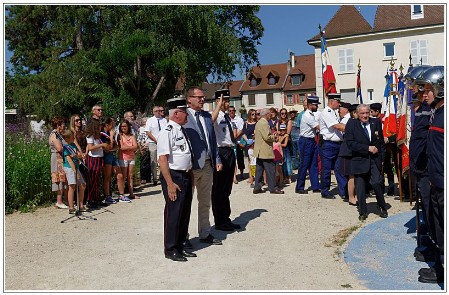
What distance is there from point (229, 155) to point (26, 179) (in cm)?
410

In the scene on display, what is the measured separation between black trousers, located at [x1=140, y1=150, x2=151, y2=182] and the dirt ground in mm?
2980

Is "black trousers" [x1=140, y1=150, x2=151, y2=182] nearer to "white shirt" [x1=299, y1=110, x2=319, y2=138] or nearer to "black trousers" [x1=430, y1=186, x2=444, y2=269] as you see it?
"white shirt" [x1=299, y1=110, x2=319, y2=138]

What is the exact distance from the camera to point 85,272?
5.42 m

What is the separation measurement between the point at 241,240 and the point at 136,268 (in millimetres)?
1696

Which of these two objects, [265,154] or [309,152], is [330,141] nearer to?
[309,152]

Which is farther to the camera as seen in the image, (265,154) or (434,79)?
(265,154)

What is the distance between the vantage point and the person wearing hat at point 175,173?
5.79m

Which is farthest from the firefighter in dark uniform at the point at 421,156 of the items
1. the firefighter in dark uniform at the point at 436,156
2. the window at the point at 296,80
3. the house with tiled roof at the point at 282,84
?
the window at the point at 296,80

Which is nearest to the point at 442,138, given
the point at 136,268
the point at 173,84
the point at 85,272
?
the point at 136,268

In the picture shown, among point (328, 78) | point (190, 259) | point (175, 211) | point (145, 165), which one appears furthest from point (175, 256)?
point (328, 78)

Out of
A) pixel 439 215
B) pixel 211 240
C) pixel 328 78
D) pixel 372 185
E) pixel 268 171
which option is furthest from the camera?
pixel 328 78

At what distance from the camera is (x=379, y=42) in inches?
1438

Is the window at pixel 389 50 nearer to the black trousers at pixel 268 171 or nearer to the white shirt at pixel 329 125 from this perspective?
the black trousers at pixel 268 171

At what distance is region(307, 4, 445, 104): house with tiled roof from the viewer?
35.0 meters
